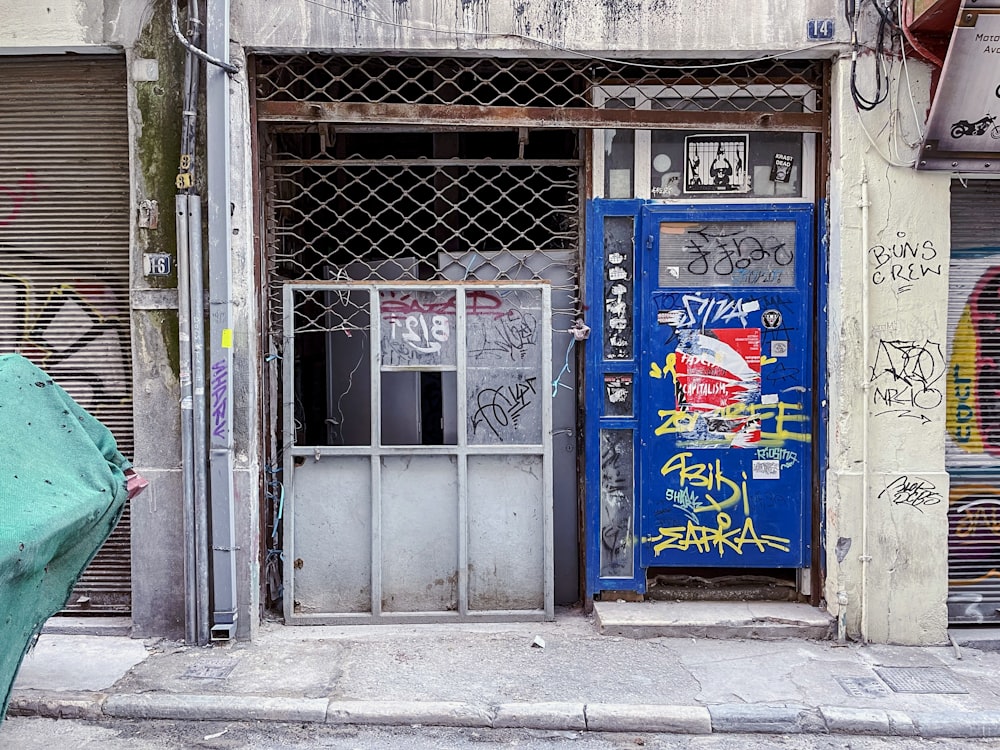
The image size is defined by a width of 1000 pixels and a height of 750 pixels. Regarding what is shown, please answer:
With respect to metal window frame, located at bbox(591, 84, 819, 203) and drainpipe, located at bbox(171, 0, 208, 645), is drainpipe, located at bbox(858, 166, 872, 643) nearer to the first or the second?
metal window frame, located at bbox(591, 84, 819, 203)

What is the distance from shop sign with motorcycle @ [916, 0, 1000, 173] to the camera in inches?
197

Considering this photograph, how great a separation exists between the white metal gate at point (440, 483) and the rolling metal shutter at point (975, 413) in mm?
2759

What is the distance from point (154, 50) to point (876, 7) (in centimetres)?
461

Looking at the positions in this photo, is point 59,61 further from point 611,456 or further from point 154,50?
point 611,456

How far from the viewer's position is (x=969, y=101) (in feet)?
17.6

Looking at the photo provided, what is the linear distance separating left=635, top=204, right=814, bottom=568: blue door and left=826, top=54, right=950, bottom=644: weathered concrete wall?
0.37 meters

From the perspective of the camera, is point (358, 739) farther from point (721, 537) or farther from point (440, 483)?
point (721, 537)

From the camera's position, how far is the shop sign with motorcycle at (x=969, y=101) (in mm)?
5016

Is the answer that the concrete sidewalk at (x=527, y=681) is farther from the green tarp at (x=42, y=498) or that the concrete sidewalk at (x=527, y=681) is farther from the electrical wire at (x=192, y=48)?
the electrical wire at (x=192, y=48)

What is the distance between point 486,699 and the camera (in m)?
4.80

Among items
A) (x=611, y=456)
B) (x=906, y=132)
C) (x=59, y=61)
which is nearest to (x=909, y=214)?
(x=906, y=132)

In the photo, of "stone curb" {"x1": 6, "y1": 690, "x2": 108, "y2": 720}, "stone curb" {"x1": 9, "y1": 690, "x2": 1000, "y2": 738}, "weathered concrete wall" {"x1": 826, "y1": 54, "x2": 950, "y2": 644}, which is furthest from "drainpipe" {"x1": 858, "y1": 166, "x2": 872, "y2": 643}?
"stone curb" {"x1": 6, "y1": 690, "x2": 108, "y2": 720}

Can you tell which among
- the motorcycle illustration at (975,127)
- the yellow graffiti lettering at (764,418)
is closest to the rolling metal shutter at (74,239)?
the yellow graffiti lettering at (764,418)

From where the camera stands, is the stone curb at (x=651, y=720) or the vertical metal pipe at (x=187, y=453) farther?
the vertical metal pipe at (x=187, y=453)
